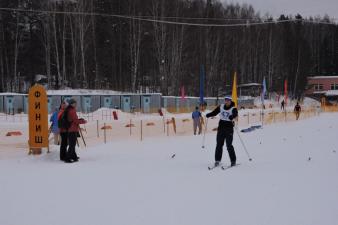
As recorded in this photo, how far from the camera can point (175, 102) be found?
43969 millimetres

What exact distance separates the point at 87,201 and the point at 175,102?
38170 mm

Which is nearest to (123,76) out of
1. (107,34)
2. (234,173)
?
(107,34)

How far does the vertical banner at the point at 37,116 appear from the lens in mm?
10766

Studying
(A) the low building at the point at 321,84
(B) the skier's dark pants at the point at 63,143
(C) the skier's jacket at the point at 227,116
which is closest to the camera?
(C) the skier's jacket at the point at 227,116

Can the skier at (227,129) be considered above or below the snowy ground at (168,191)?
above

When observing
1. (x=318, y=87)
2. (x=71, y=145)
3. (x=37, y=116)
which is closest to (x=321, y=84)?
(x=318, y=87)

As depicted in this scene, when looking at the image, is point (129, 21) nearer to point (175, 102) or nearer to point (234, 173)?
point (175, 102)

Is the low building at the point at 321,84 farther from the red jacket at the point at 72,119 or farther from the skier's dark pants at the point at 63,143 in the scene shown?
the skier's dark pants at the point at 63,143

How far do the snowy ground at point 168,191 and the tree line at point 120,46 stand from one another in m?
30.5

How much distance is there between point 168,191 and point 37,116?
5801mm

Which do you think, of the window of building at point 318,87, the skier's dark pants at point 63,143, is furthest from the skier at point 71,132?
the window of building at point 318,87

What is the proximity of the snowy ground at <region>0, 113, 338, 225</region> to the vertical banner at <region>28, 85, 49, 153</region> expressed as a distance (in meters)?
0.50

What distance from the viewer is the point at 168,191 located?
6469 mm

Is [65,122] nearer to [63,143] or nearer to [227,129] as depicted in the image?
[63,143]
